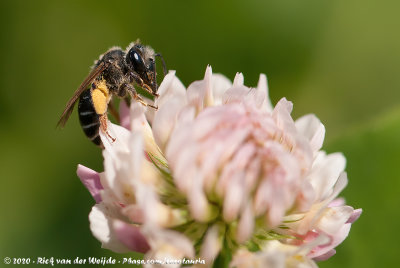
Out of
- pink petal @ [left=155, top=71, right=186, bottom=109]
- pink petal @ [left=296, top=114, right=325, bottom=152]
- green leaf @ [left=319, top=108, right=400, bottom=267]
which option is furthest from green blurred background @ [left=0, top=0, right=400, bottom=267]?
pink petal @ [left=155, top=71, right=186, bottom=109]

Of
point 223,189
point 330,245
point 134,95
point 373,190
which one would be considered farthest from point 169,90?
point 373,190

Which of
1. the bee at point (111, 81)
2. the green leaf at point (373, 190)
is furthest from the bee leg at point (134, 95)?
the green leaf at point (373, 190)

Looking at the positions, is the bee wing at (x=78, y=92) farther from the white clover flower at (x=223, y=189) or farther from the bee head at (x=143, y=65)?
the white clover flower at (x=223, y=189)

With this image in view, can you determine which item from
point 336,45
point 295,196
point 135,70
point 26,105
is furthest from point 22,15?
point 295,196

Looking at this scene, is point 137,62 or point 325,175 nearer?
point 325,175

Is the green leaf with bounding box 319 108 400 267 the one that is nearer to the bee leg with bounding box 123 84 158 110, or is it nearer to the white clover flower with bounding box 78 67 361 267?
the white clover flower with bounding box 78 67 361 267

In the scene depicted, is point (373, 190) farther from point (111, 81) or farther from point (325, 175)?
point (111, 81)

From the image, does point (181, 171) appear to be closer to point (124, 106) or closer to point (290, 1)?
point (124, 106)
